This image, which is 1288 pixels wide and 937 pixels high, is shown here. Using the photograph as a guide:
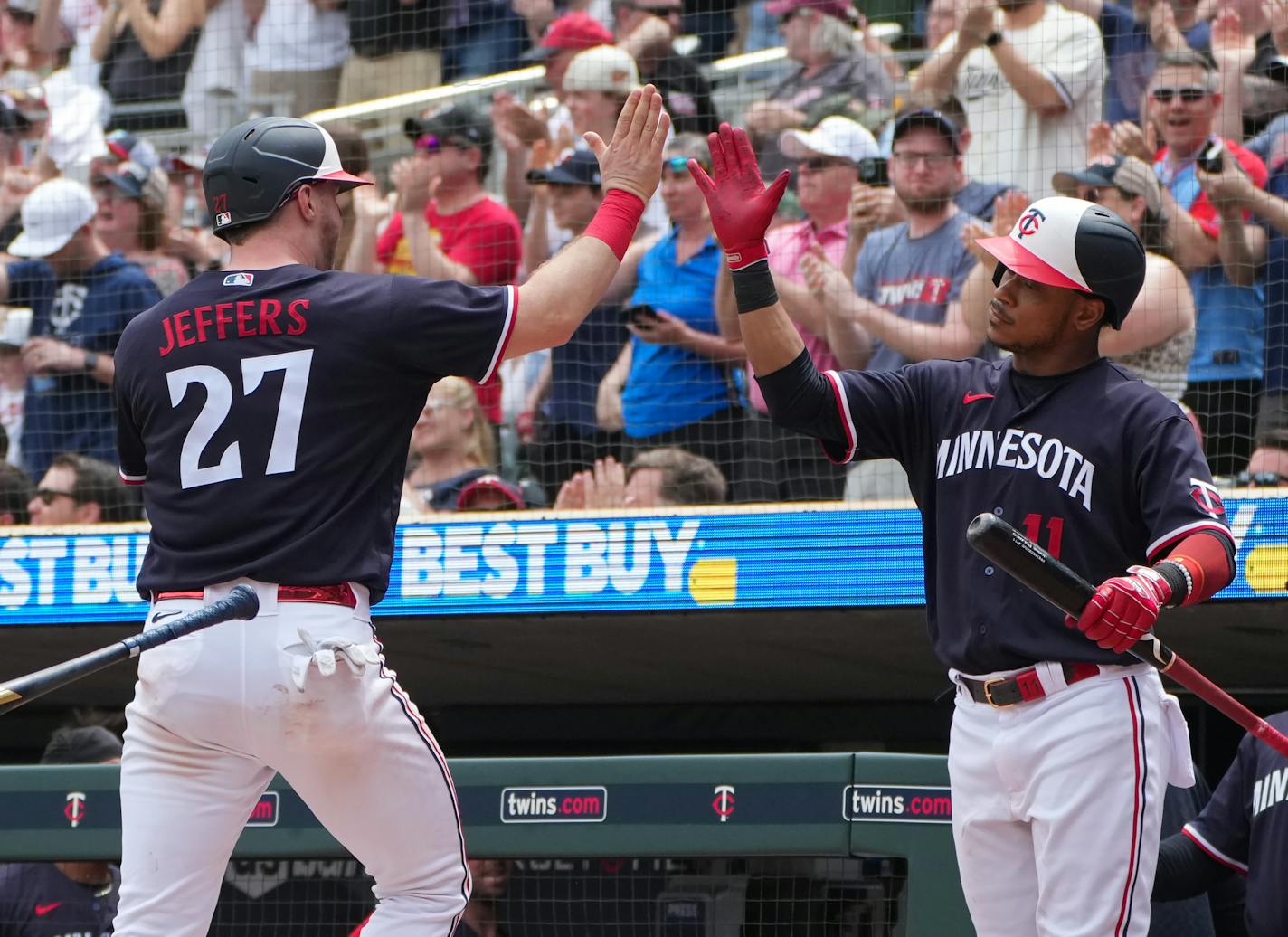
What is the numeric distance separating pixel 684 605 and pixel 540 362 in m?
1.38

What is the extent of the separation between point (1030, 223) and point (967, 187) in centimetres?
279

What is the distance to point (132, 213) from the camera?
22.2ft

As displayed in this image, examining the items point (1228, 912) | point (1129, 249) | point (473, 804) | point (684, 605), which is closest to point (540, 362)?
point (684, 605)

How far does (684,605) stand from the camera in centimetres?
501

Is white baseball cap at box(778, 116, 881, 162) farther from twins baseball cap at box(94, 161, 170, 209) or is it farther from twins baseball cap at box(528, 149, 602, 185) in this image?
twins baseball cap at box(94, 161, 170, 209)

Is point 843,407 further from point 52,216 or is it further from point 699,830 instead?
point 52,216

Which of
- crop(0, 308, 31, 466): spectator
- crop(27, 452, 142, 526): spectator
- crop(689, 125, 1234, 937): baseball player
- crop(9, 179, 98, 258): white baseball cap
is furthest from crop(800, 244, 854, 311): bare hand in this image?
crop(0, 308, 31, 466): spectator

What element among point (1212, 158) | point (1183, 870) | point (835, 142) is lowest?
point (1183, 870)

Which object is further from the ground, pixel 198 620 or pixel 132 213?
pixel 132 213

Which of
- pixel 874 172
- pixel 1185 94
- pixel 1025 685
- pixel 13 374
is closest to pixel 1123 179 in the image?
pixel 1185 94

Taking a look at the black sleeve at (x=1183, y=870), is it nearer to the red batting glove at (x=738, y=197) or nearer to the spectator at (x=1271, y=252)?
the red batting glove at (x=738, y=197)

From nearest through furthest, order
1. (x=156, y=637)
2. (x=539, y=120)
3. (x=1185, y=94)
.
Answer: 1. (x=156, y=637)
2. (x=1185, y=94)
3. (x=539, y=120)

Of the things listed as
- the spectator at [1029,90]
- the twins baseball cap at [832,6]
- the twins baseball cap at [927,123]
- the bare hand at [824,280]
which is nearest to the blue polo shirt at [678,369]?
the bare hand at [824,280]

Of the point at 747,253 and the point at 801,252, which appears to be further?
the point at 801,252
